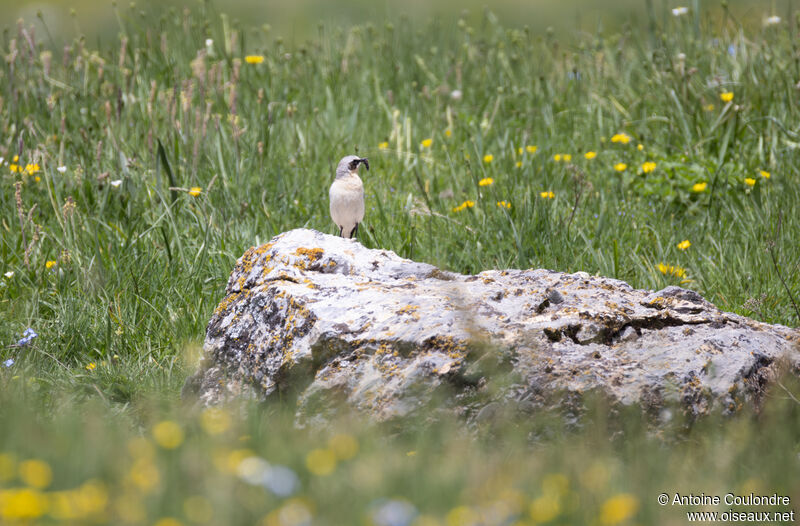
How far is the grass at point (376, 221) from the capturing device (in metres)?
1.92

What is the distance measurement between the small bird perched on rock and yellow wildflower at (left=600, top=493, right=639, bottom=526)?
2.47 meters

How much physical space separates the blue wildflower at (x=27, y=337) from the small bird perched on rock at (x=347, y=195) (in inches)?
62.7

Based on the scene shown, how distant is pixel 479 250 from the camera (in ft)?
15.0

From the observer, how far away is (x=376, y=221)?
16.5 ft

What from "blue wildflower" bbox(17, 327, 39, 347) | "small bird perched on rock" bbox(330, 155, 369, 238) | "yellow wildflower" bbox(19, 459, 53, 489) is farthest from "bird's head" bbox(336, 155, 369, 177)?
"yellow wildflower" bbox(19, 459, 53, 489)

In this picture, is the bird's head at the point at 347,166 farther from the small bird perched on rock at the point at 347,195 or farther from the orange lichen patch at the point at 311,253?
the orange lichen patch at the point at 311,253

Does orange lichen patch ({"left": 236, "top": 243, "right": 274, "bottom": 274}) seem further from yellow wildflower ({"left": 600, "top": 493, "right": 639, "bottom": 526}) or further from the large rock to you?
yellow wildflower ({"left": 600, "top": 493, "right": 639, "bottom": 526})

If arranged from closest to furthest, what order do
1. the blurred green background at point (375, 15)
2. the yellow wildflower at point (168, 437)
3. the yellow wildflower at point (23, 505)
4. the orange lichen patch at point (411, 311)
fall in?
the yellow wildflower at point (23, 505) < the yellow wildflower at point (168, 437) < the orange lichen patch at point (411, 311) < the blurred green background at point (375, 15)

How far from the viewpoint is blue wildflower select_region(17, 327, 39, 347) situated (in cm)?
363

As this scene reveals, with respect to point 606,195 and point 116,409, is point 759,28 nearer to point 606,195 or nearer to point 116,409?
point 606,195

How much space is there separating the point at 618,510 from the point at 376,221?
3418mm

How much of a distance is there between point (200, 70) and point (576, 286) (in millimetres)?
2967

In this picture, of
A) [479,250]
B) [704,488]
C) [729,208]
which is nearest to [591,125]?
[729,208]

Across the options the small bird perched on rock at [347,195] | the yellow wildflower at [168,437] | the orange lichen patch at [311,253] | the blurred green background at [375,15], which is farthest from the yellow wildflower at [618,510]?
the blurred green background at [375,15]
